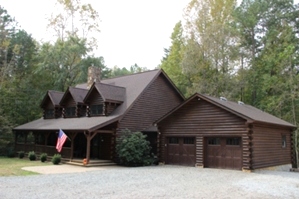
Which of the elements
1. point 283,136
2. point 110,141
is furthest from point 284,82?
point 110,141

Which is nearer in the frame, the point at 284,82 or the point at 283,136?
the point at 283,136

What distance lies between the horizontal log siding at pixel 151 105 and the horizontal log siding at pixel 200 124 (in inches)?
71.9

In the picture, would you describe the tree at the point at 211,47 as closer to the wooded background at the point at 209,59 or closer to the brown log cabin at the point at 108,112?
the wooded background at the point at 209,59

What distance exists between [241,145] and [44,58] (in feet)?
87.2

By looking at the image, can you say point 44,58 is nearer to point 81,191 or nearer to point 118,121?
point 118,121

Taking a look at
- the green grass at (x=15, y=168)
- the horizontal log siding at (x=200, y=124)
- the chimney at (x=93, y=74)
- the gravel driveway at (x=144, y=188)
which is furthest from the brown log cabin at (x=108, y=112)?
the gravel driveway at (x=144, y=188)

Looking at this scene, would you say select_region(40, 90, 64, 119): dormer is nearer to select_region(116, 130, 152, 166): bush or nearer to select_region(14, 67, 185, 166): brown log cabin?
select_region(14, 67, 185, 166): brown log cabin

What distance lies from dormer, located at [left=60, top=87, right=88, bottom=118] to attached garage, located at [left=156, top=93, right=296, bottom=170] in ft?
24.1

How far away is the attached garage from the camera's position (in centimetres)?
1703

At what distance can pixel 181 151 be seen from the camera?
20.3m

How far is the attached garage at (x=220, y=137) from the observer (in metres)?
17.0

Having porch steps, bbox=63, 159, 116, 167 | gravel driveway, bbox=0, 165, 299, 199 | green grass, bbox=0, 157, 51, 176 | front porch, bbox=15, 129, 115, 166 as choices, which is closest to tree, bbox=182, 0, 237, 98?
front porch, bbox=15, 129, 115, 166

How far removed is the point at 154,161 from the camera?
822 inches

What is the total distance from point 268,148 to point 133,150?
8.52 m
